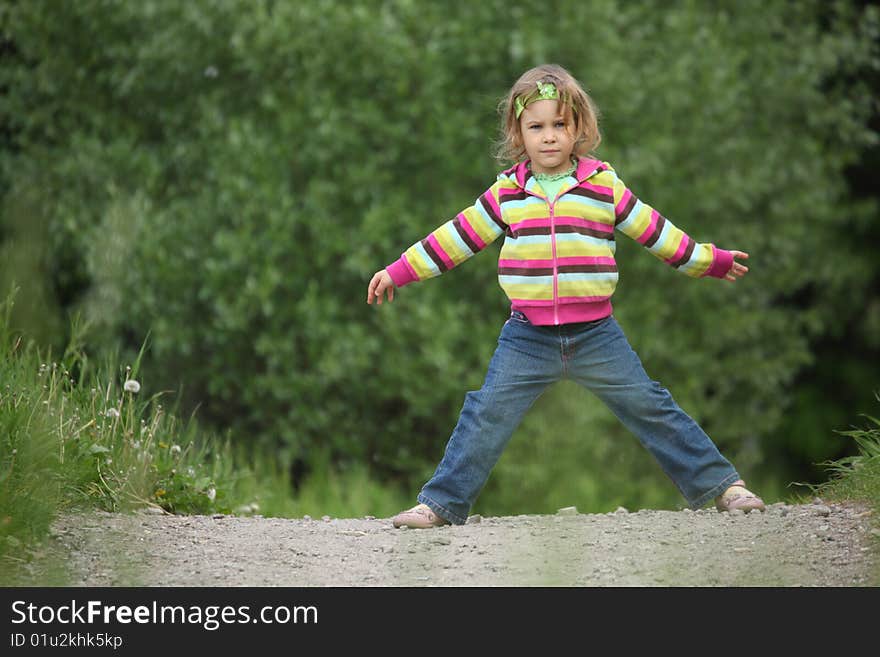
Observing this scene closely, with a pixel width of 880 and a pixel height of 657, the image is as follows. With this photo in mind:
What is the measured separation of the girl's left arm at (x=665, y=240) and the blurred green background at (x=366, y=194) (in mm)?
3168

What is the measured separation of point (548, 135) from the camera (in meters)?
3.88

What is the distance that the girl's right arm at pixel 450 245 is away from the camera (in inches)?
155

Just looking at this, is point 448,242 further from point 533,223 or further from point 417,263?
point 533,223

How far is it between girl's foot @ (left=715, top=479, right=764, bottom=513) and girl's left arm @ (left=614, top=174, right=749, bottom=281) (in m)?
0.64

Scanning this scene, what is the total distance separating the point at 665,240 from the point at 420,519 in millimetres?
1087

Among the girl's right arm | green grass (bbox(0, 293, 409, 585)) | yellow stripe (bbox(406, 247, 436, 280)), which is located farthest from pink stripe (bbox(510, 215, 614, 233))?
green grass (bbox(0, 293, 409, 585))

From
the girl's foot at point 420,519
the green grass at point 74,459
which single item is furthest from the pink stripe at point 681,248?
the green grass at point 74,459

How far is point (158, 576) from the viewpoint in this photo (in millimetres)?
3229

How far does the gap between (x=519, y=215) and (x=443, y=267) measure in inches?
11.6

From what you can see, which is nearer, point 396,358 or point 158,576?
point 158,576

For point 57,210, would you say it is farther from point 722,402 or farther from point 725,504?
point 725,504

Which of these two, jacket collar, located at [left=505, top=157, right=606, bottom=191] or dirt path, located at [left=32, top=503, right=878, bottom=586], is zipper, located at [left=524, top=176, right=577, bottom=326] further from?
dirt path, located at [left=32, top=503, right=878, bottom=586]
